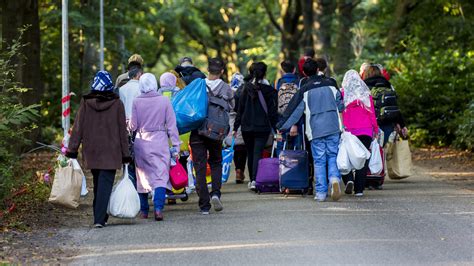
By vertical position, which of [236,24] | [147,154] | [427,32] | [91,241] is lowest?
[91,241]

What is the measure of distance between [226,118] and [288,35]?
29973 millimetres

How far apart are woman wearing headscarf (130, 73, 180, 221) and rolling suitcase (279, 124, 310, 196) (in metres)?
2.42

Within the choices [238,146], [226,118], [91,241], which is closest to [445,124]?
[238,146]

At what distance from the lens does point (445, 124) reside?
81.9 ft

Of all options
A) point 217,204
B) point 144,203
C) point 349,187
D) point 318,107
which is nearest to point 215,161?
point 217,204

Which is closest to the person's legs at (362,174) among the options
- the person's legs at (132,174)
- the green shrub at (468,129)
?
the person's legs at (132,174)

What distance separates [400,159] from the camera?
1650 cm

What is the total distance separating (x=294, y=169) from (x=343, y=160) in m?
0.89

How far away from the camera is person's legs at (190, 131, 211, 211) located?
1255 cm

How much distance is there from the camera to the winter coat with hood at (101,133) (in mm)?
11430

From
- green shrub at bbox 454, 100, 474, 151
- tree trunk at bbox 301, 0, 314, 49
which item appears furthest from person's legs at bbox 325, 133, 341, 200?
tree trunk at bbox 301, 0, 314, 49

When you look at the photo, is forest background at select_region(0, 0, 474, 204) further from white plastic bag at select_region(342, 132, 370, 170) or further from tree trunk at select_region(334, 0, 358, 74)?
white plastic bag at select_region(342, 132, 370, 170)

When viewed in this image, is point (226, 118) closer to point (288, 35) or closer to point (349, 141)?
point (349, 141)

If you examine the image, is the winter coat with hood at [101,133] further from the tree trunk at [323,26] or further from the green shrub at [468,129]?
the tree trunk at [323,26]
